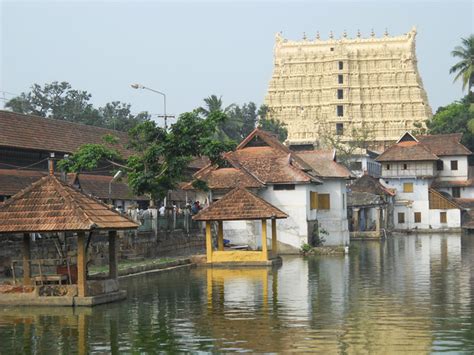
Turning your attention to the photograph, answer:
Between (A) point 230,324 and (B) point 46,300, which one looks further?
(B) point 46,300

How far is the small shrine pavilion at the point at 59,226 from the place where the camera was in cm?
2192

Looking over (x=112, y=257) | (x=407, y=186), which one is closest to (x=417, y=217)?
(x=407, y=186)

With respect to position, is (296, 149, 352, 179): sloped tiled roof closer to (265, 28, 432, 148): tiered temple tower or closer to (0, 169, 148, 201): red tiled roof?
(0, 169, 148, 201): red tiled roof

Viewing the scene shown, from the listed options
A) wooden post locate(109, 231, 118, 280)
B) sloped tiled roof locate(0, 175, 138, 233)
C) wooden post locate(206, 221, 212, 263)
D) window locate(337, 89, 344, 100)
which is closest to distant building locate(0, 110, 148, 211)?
wooden post locate(206, 221, 212, 263)

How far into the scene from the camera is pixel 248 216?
109ft

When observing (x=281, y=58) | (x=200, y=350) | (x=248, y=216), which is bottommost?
(x=200, y=350)

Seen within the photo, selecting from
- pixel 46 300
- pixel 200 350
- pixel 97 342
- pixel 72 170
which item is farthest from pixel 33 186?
pixel 72 170

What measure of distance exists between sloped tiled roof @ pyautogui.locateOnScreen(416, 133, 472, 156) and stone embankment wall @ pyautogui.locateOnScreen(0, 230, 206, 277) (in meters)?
40.0

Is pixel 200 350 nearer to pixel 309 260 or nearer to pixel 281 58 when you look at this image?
pixel 309 260

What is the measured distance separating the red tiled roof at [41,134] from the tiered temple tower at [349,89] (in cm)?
6025

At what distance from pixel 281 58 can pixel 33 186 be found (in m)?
92.0

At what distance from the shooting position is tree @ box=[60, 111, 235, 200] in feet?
127

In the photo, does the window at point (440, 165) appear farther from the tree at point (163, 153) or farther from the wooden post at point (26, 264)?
the wooden post at point (26, 264)

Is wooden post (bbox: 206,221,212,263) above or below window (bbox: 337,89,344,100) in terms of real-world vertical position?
below
